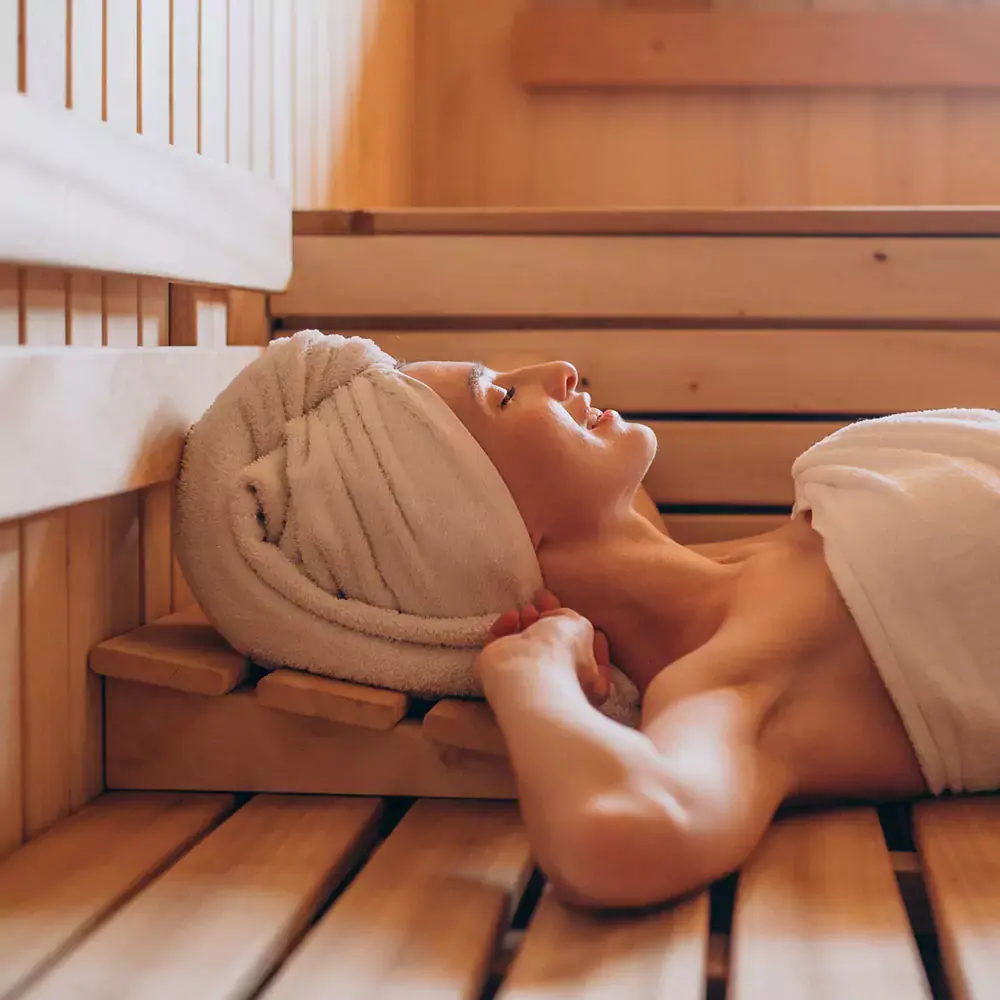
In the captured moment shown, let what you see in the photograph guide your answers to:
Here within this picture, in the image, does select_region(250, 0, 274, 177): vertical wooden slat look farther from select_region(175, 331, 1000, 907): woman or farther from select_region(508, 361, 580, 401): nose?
select_region(508, 361, 580, 401): nose

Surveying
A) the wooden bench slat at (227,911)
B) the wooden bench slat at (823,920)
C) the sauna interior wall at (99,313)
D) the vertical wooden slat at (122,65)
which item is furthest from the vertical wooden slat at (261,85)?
the wooden bench slat at (823,920)

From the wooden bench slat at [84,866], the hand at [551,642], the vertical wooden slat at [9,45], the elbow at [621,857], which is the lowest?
the wooden bench slat at [84,866]

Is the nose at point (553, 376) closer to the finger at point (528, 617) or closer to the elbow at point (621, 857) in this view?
the finger at point (528, 617)

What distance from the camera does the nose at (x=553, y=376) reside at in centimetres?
153

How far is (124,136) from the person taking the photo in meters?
1.42

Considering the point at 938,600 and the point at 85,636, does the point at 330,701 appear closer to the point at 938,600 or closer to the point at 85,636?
the point at 85,636

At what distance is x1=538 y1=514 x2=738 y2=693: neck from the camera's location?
4.94 feet

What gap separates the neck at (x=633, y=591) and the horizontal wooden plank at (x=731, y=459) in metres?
0.55

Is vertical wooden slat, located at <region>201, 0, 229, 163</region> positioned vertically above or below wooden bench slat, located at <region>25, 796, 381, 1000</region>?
above

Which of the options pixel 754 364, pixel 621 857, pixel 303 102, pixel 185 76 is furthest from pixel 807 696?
pixel 303 102

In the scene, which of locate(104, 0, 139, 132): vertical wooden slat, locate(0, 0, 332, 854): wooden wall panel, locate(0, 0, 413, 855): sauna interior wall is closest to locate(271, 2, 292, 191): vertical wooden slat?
locate(0, 0, 413, 855): sauna interior wall

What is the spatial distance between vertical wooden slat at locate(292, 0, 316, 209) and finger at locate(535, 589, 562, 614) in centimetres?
114

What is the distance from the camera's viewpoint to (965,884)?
3.71 feet

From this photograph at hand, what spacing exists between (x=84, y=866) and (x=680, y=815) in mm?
564
